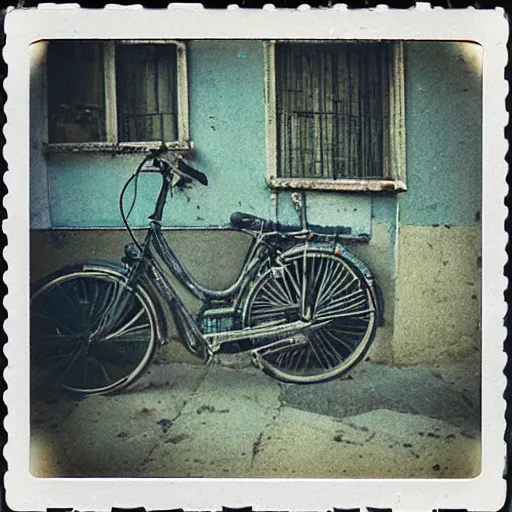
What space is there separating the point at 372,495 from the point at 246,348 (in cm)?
91

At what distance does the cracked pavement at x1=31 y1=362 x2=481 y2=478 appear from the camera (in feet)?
12.3

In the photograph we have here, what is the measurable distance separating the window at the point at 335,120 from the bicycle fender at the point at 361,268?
0.29 m

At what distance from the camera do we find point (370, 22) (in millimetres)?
3570

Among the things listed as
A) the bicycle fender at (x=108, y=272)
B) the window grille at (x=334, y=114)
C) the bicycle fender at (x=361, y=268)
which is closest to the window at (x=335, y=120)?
the window grille at (x=334, y=114)

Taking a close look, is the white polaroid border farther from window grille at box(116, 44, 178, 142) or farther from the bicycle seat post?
the bicycle seat post

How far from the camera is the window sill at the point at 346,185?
385 cm

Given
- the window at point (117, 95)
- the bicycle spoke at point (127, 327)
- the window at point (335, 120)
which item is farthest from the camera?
the bicycle spoke at point (127, 327)

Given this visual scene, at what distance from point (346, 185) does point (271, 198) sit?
377mm

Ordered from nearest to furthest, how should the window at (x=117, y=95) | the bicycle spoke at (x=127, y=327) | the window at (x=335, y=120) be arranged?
the window at (x=117, y=95) < the window at (x=335, y=120) < the bicycle spoke at (x=127, y=327)

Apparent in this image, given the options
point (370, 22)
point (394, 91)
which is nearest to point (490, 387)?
point (394, 91)

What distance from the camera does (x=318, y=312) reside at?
3928mm

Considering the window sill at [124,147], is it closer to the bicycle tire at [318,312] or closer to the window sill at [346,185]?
the window sill at [346,185]

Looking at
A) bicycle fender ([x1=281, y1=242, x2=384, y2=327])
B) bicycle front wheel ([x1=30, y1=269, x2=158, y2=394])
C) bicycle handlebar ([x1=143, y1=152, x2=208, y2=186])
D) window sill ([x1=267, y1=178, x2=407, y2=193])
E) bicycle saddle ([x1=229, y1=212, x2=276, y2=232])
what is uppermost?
bicycle handlebar ([x1=143, y1=152, x2=208, y2=186])

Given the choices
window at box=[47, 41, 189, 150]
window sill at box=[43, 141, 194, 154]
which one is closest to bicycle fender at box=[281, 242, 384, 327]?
window sill at box=[43, 141, 194, 154]
